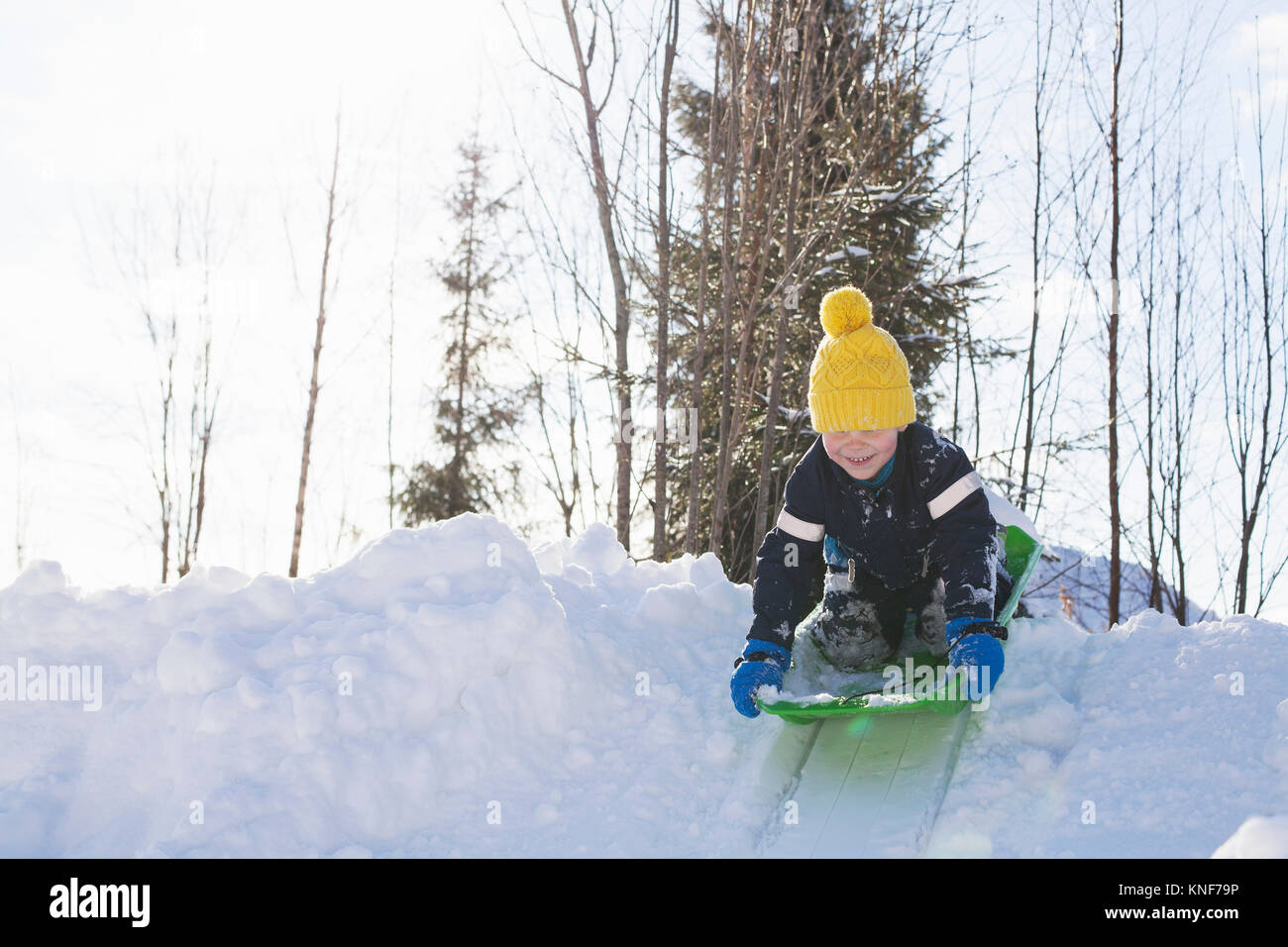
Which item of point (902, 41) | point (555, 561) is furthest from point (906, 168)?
point (555, 561)

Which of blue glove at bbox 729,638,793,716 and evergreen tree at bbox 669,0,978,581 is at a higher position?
evergreen tree at bbox 669,0,978,581

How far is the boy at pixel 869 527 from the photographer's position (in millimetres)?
2879

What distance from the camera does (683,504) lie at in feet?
27.2

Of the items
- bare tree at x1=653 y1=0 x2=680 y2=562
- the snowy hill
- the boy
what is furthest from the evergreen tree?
Answer: the boy

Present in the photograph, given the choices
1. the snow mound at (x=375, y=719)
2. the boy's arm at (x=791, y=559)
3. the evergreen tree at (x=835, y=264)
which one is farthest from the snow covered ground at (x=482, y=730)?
the evergreen tree at (x=835, y=264)

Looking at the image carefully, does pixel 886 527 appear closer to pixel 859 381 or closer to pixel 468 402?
pixel 859 381

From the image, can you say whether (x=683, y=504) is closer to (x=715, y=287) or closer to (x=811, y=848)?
(x=715, y=287)

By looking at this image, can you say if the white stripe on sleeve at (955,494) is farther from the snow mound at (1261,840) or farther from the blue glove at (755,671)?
the snow mound at (1261,840)

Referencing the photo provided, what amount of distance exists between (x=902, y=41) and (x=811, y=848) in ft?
20.3

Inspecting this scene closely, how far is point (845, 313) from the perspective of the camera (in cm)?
307

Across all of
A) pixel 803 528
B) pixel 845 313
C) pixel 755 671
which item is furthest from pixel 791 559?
pixel 845 313

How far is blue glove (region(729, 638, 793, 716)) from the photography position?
112 inches

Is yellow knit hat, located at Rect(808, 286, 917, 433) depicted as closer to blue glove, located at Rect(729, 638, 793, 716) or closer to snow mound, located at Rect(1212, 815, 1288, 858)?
blue glove, located at Rect(729, 638, 793, 716)
